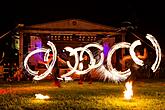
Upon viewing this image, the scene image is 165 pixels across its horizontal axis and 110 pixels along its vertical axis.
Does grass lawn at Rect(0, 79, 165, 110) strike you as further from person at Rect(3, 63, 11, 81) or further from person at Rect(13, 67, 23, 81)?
person at Rect(3, 63, 11, 81)

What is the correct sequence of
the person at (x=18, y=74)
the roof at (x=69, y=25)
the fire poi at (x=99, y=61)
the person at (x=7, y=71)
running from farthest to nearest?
the roof at (x=69, y=25)
the person at (x=7, y=71)
the person at (x=18, y=74)
the fire poi at (x=99, y=61)

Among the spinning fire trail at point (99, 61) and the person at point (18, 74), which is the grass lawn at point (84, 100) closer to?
the spinning fire trail at point (99, 61)

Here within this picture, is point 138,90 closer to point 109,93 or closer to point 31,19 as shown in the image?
point 109,93

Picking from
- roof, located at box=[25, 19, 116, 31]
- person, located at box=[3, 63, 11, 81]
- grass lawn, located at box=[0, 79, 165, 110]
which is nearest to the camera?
grass lawn, located at box=[0, 79, 165, 110]

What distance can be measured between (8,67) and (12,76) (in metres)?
0.67

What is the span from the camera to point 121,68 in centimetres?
2795

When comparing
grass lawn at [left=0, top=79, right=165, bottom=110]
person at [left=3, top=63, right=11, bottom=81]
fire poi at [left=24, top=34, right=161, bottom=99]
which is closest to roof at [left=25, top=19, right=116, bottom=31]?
fire poi at [left=24, top=34, right=161, bottom=99]

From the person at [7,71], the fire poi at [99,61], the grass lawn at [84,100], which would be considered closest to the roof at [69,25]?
the fire poi at [99,61]

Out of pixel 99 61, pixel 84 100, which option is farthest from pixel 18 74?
pixel 84 100

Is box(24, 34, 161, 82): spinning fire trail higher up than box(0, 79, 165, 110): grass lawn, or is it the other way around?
box(24, 34, 161, 82): spinning fire trail

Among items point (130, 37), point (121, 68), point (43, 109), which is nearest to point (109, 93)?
point (43, 109)

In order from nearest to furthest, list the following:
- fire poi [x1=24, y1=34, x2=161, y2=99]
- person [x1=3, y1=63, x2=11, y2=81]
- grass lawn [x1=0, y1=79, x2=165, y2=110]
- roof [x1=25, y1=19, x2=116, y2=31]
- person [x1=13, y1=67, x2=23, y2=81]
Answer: grass lawn [x1=0, y1=79, x2=165, y2=110] → fire poi [x1=24, y1=34, x2=161, y2=99] → person [x1=13, y1=67, x2=23, y2=81] → person [x1=3, y1=63, x2=11, y2=81] → roof [x1=25, y1=19, x2=116, y2=31]

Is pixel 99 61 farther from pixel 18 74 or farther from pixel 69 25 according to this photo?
pixel 18 74

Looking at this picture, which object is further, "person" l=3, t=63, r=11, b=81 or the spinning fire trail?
"person" l=3, t=63, r=11, b=81
